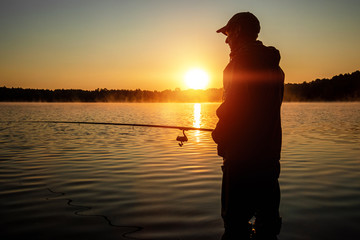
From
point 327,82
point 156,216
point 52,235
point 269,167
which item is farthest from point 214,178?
point 327,82

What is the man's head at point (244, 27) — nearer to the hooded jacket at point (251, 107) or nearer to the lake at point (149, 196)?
the hooded jacket at point (251, 107)

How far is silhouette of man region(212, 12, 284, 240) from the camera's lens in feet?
12.0

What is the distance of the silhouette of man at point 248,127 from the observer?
3.66 metres

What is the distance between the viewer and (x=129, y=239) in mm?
5289

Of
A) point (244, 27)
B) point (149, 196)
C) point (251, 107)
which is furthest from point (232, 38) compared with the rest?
point (149, 196)

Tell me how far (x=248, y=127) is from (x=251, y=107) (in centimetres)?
22

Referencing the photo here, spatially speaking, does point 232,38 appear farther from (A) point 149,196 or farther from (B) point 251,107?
(A) point 149,196

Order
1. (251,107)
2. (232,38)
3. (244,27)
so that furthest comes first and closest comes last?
1. (232,38)
2. (244,27)
3. (251,107)

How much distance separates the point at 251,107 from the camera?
3656 mm

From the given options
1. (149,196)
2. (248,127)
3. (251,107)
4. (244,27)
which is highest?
(244,27)

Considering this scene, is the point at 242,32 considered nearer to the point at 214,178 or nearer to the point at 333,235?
the point at 333,235

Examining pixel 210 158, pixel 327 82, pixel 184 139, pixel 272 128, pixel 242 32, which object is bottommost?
pixel 210 158

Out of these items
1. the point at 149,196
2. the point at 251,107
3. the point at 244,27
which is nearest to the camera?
the point at 251,107

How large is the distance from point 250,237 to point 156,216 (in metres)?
2.76
